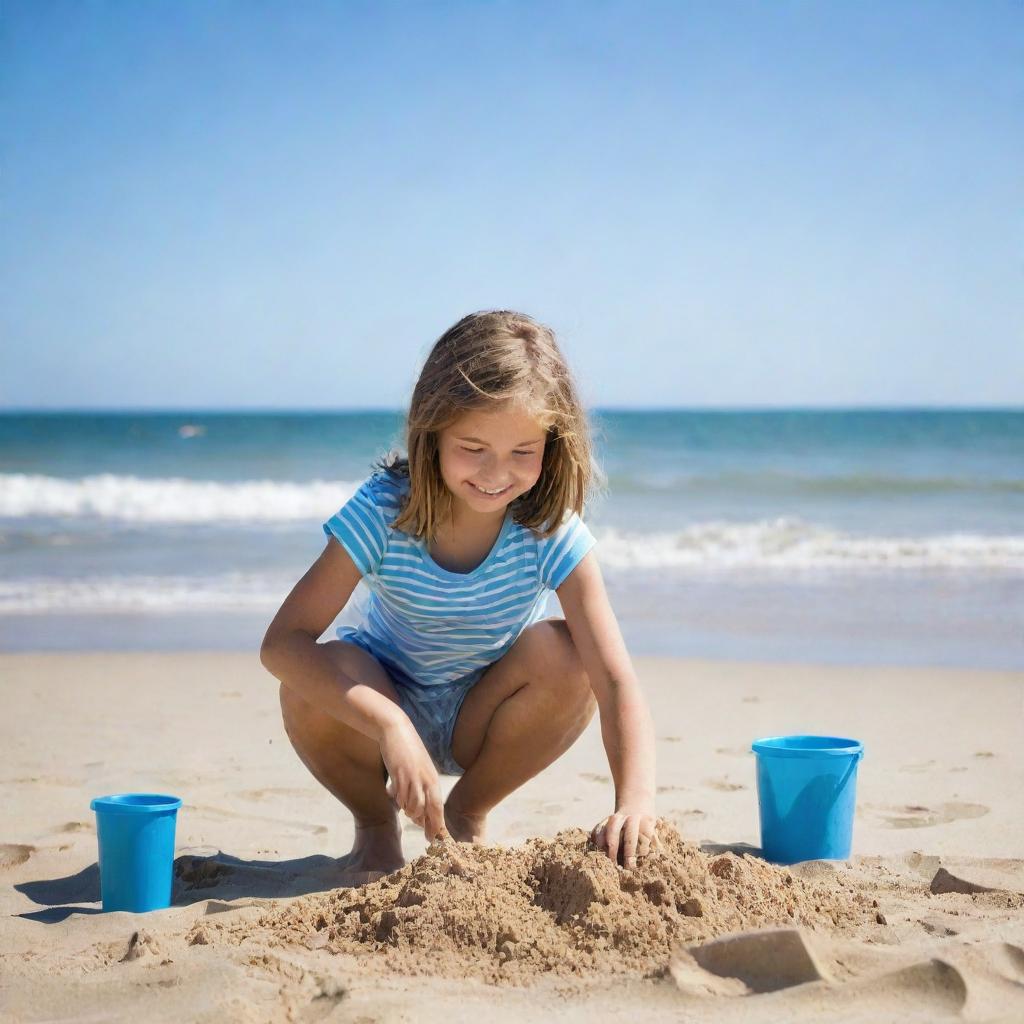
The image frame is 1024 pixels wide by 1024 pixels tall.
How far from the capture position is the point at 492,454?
111 inches

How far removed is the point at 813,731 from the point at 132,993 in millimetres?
3153

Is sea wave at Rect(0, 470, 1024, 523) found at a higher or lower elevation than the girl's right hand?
higher

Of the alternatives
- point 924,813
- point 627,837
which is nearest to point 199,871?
point 627,837

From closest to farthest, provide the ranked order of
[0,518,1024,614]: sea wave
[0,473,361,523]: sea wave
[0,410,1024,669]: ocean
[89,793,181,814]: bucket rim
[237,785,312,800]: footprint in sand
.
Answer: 1. [89,793,181,814]: bucket rim
2. [237,785,312,800]: footprint in sand
3. [0,410,1024,669]: ocean
4. [0,518,1024,614]: sea wave
5. [0,473,361,523]: sea wave

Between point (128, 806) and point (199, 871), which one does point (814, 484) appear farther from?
point (128, 806)

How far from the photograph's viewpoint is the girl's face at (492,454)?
2814 millimetres

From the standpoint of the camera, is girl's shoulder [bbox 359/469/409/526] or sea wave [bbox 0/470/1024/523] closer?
girl's shoulder [bbox 359/469/409/526]

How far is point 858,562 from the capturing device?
991 centimetres

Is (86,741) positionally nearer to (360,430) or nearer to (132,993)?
(132,993)

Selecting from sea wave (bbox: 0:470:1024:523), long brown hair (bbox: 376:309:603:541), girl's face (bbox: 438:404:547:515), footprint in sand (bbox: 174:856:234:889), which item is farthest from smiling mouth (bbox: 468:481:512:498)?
sea wave (bbox: 0:470:1024:523)

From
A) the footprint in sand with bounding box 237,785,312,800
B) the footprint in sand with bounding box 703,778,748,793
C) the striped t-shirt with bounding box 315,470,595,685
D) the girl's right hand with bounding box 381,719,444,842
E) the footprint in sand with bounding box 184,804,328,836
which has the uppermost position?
the striped t-shirt with bounding box 315,470,595,685

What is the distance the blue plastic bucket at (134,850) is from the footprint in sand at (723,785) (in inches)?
73.1

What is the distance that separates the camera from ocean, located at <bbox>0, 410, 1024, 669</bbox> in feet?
22.1

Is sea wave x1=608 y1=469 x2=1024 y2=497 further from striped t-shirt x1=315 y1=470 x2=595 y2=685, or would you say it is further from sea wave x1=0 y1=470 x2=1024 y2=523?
striped t-shirt x1=315 y1=470 x2=595 y2=685
